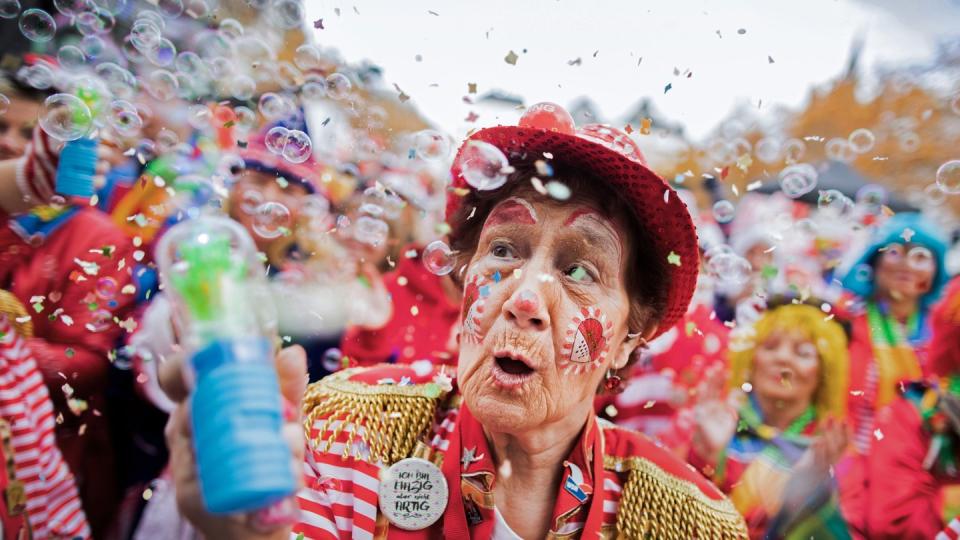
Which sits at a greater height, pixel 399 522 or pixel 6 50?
pixel 399 522

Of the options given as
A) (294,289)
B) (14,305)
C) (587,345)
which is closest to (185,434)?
(587,345)

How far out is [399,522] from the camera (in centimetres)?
186

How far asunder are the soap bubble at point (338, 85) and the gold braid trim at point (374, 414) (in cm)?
139

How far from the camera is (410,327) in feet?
14.1

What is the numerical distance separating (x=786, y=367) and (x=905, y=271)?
0.86 meters

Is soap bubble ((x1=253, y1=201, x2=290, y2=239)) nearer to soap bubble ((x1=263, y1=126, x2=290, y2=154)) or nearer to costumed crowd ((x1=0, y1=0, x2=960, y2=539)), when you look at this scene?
costumed crowd ((x1=0, y1=0, x2=960, y2=539))

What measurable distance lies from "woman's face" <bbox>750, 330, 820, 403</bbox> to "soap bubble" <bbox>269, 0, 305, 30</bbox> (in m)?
2.88

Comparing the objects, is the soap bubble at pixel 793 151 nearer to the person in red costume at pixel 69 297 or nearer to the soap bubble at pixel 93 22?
the person in red costume at pixel 69 297

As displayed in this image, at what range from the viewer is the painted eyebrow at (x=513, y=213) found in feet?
6.63

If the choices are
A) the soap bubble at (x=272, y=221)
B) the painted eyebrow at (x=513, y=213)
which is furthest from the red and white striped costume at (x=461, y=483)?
the soap bubble at (x=272, y=221)

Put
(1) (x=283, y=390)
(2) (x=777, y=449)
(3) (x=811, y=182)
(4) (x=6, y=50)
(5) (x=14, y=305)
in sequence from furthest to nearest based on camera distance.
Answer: (4) (x=6, y=50) → (2) (x=777, y=449) → (3) (x=811, y=182) → (5) (x=14, y=305) → (1) (x=283, y=390)

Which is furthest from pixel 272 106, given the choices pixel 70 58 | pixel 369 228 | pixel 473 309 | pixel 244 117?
pixel 473 309

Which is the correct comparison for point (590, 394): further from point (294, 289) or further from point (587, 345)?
point (294, 289)

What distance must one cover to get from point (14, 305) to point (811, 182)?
10.9 feet
